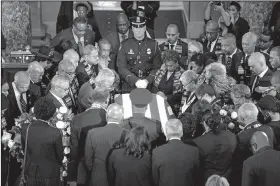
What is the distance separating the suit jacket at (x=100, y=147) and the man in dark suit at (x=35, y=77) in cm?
193

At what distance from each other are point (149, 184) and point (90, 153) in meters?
0.68

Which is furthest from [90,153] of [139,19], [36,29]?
[36,29]

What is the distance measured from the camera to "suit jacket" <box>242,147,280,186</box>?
4633 millimetres

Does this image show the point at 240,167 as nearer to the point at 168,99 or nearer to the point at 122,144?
the point at 122,144

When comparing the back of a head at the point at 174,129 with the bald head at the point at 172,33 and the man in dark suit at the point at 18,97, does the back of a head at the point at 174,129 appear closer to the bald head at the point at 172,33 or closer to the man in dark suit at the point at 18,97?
the man in dark suit at the point at 18,97

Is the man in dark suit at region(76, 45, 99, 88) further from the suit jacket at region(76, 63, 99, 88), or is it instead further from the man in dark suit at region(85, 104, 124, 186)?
the man in dark suit at region(85, 104, 124, 186)

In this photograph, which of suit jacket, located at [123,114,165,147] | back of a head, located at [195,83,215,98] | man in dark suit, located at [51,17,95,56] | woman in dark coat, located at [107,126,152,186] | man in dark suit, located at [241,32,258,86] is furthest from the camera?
man in dark suit, located at [51,17,95,56]

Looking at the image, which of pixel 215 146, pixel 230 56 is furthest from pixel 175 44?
pixel 215 146

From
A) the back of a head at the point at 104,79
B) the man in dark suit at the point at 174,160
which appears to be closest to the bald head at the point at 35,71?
the back of a head at the point at 104,79

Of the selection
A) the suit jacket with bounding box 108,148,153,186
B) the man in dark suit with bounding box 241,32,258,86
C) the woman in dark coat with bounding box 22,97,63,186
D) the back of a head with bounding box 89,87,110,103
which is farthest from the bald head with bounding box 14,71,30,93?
the man in dark suit with bounding box 241,32,258,86

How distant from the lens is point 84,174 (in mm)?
5621

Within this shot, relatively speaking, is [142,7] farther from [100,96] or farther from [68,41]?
[100,96]

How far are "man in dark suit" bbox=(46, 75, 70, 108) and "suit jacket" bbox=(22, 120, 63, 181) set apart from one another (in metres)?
1.00

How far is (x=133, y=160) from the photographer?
4777 mm
